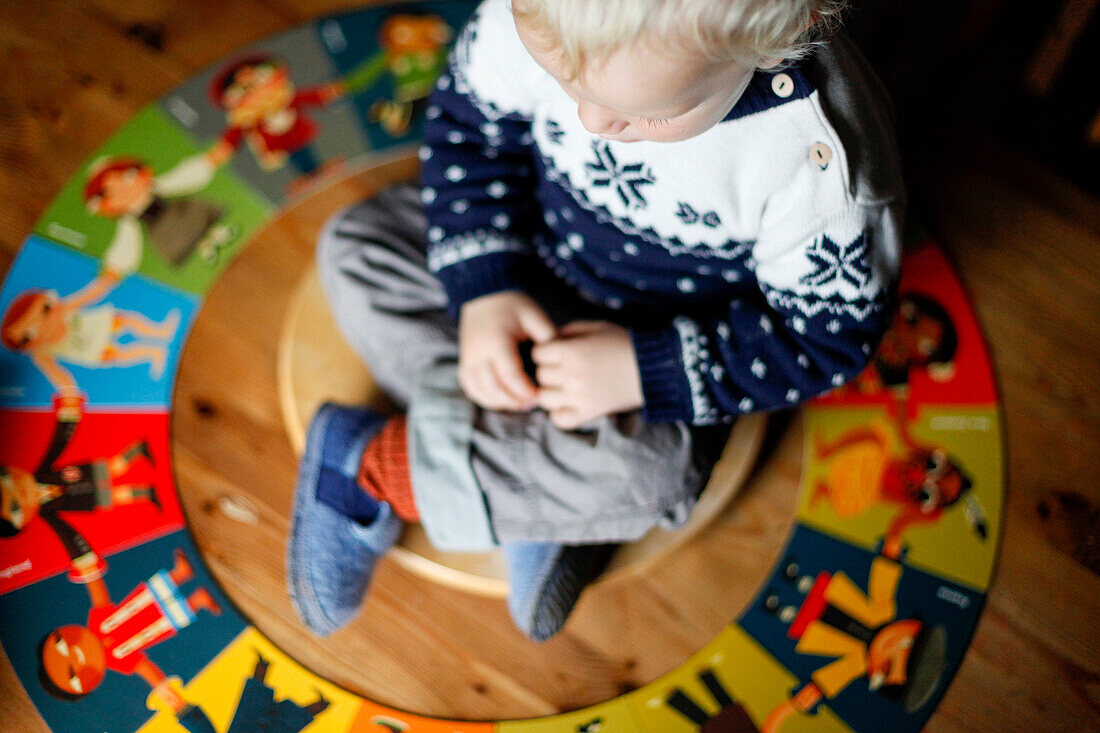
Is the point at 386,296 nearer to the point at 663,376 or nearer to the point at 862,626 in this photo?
the point at 663,376

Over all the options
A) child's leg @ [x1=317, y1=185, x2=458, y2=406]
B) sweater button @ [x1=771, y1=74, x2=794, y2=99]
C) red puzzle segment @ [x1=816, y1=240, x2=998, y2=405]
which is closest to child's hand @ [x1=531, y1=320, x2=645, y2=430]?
child's leg @ [x1=317, y1=185, x2=458, y2=406]

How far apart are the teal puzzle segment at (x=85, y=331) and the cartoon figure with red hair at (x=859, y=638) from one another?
76cm

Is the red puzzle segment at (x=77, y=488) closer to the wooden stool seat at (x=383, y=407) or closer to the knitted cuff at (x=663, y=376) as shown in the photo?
the wooden stool seat at (x=383, y=407)

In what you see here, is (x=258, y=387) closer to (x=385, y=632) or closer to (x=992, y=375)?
(x=385, y=632)

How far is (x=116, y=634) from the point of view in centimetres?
78

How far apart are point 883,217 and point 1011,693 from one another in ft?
1.87

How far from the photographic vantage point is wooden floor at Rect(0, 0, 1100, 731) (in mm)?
799

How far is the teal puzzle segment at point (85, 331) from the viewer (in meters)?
0.87

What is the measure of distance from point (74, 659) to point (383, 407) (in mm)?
398

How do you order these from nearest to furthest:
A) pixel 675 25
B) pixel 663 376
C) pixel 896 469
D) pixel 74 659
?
pixel 675 25 < pixel 663 376 < pixel 74 659 < pixel 896 469

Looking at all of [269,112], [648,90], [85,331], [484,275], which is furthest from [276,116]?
[648,90]

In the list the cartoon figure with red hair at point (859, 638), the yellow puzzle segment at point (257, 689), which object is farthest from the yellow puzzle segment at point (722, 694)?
the yellow puzzle segment at point (257, 689)

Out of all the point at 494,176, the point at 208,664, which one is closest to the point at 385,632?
the point at 208,664

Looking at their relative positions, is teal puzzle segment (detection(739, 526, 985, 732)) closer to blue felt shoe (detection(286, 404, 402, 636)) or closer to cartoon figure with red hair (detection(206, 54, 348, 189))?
blue felt shoe (detection(286, 404, 402, 636))
